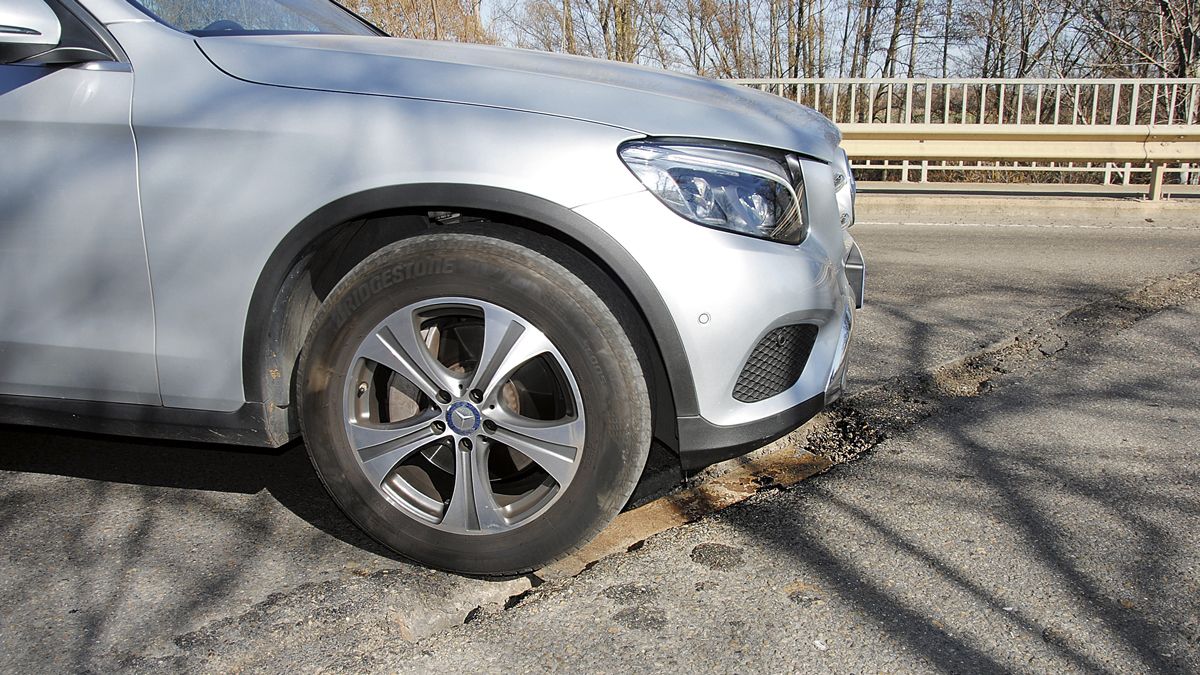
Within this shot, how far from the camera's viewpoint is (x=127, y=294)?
7.84 feet

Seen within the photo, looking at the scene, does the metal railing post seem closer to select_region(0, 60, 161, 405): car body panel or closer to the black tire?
the black tire

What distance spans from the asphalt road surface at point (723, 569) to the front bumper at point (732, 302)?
37 centimetres

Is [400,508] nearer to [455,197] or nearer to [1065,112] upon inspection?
[455,197]

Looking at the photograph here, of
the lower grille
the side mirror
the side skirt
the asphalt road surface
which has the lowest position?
the asphalt road surface

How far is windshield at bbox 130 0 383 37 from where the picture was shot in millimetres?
2562

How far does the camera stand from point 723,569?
2377mm

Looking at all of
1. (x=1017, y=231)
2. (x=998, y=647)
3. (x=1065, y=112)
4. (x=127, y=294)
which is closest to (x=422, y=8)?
(x=1017, y=231)

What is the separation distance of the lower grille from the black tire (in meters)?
0.27

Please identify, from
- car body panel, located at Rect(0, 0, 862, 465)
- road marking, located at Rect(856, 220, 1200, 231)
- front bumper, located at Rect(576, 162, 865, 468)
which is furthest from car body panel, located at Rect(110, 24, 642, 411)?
road marking, located at Rect(856, 220, 1200, 231)

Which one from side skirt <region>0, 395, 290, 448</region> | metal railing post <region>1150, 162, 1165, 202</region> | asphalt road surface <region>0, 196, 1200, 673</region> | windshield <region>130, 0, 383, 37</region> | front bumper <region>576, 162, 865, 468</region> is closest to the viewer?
asphalt road surface <region>0, 196, 1200, 673</region>

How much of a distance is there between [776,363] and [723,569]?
1.74 ft

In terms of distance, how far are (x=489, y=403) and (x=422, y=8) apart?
43.7 feet

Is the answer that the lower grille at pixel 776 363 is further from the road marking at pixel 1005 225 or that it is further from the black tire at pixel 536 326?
the road marking at pixel 1005 225

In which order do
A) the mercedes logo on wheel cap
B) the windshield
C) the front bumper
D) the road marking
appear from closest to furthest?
the front bumper < the mercedes logo on wheel cap < the windshield < the road marking
